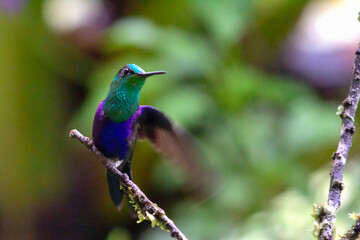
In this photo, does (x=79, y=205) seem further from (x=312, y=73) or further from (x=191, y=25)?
(x=312, y=73)

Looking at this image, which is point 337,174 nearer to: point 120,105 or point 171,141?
point 120,105

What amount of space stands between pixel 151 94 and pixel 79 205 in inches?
57.0

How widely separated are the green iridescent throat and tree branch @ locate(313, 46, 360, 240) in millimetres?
507

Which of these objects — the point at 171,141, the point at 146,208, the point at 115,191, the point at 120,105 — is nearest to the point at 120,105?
the point at 120,105

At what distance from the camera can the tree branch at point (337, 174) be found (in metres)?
0.87

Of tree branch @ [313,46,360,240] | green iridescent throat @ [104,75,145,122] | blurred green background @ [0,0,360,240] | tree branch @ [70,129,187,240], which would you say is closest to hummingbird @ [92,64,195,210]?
green iridescent throat @ [104,75,145,122]

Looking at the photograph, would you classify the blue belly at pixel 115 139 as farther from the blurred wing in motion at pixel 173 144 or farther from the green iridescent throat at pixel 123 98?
the blurred wing in motion at pixel 173 144

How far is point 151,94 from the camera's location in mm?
3348

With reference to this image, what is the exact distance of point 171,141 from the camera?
1.81 m

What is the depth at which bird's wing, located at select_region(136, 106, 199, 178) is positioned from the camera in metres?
1.65

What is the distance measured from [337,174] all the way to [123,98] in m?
0.57

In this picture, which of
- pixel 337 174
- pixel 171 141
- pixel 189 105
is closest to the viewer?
pixel 337 174

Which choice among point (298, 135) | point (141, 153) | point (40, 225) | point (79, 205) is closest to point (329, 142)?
point (298, 135)

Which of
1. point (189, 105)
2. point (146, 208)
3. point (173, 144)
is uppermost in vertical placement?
point (189, 105)
